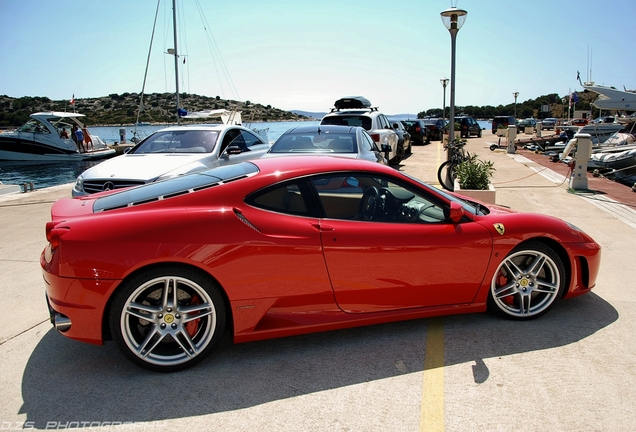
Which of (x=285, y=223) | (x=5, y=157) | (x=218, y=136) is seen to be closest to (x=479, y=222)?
(x=285, y=223)

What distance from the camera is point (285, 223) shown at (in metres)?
3.44

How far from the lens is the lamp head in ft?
33.6

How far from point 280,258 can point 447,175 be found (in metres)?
8.06

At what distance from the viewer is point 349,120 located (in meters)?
13.1

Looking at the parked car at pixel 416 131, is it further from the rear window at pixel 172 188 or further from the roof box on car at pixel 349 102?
the rear window at pixel 172 188

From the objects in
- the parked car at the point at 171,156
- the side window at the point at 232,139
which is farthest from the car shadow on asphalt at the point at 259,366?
the side window at the point at 232,139

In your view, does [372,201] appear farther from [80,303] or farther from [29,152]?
[29,152]

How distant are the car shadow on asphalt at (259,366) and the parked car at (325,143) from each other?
4998 millimetres

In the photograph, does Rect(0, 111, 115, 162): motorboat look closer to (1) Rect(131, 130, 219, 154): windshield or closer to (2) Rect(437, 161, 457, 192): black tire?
(1) Rect(131, 130, 219, 154): windshield

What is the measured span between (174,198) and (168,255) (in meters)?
0.49

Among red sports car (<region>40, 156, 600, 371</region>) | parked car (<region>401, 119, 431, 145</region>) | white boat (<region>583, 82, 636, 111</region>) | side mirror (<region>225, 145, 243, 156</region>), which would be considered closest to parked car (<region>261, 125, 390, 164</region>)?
side mirror (<region>225, 145, 243, 156</region>)

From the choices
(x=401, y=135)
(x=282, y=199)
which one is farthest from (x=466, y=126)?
(x=282, y=199)

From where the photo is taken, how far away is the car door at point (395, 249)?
3.50 metres

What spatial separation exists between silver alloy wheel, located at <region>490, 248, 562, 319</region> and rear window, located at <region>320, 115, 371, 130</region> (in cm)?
932
